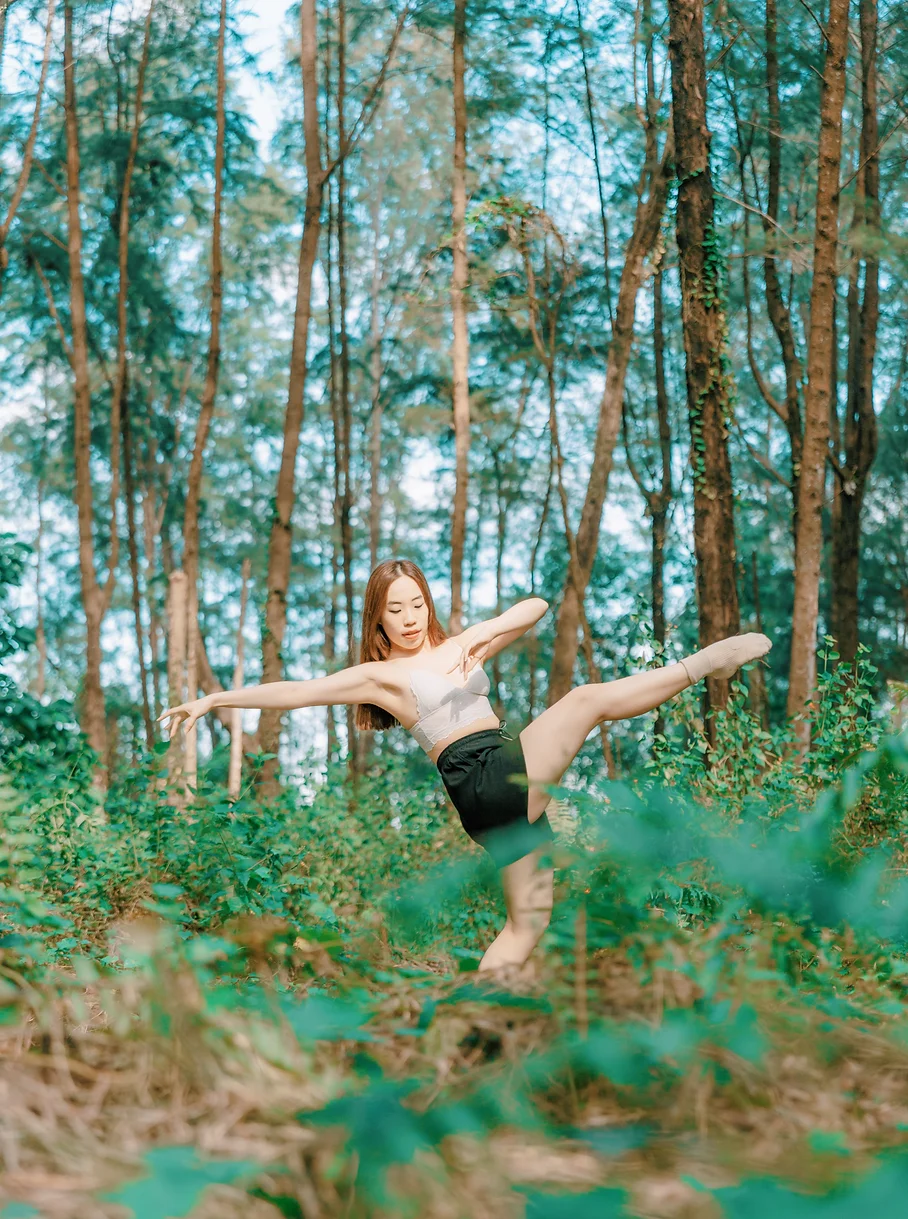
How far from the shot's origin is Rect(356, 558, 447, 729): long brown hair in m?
4.46

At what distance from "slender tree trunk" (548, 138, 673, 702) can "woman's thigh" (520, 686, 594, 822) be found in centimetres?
750

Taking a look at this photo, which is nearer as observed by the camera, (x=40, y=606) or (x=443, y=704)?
(x=443, y=704)

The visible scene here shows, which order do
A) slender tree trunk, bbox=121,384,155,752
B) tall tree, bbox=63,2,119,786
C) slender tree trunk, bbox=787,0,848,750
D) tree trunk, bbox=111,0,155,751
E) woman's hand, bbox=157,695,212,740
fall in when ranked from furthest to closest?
slender tree trunk, bbox=121,384,155,752
tree trunk, bbox=111,0,155,751
tall tree, bbox=63,2,119,786
slender tree trunk, bbox=787,0,848,750
woman's hand, bbox=157,695,212,740

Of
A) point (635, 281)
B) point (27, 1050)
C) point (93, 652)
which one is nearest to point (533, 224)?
point (635, 281)

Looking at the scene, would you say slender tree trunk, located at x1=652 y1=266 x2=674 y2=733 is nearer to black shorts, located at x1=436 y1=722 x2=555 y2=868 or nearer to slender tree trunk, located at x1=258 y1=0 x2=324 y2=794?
slender tree trunk, located at x1=258 y1=0 x2=324 y2=794

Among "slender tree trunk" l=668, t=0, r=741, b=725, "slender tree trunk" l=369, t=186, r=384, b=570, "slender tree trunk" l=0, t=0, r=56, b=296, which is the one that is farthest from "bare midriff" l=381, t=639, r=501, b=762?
"slender tree trunk" l=369, t=186, r=384, b=570

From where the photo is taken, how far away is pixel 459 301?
472 inches

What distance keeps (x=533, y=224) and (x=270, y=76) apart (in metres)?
4.31

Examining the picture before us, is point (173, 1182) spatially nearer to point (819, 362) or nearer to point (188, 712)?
point (188, 712)

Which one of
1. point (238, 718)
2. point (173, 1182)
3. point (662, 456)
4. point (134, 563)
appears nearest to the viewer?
point (173, 1182)

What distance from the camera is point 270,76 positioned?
14.2 m

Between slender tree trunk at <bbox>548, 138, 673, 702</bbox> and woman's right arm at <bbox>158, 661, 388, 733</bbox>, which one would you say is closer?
woman's right arm at <bbox>158, 661, 388, 733</bbox>

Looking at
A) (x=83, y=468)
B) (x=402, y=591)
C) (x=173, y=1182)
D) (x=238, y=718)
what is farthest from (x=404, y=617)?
(x=238, y=718)

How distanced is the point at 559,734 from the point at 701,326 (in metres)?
4.81
